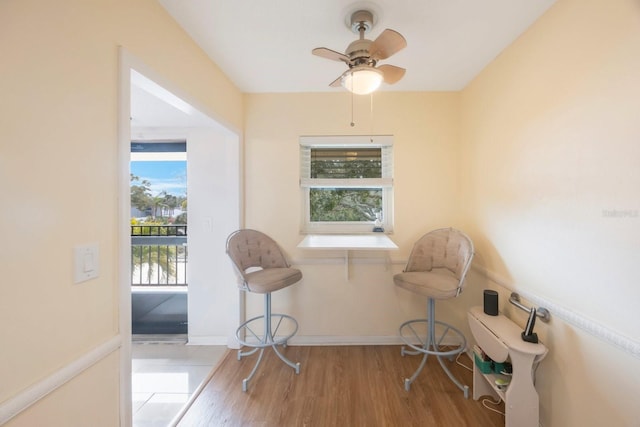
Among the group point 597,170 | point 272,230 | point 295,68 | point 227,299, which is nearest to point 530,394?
point 597,170

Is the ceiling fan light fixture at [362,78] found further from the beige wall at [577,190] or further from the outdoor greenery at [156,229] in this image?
the outdoor greenery at [156,229]

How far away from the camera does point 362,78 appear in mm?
1410

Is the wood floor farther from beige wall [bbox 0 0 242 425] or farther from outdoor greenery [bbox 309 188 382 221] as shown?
outdoor greenery [bbox 309 188 382 221]

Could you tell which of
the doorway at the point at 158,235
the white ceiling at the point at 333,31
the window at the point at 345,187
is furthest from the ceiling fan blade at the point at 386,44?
the doorway at the point at 158,235

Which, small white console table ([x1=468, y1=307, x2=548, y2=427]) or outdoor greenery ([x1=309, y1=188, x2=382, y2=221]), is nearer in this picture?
small white console table ([x1=468, y1=307, x2=548, y2=427])

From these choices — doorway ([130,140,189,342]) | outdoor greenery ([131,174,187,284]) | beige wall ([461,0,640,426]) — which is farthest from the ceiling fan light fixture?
outdoor greenery ([131,174,187,284])

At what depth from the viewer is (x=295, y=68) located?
2.02m

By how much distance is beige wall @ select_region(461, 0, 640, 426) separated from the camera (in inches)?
41.6

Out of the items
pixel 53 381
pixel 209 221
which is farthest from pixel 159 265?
pixel 53 381

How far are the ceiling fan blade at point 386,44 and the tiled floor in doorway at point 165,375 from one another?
265cm

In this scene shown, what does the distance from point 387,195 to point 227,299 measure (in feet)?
6.36

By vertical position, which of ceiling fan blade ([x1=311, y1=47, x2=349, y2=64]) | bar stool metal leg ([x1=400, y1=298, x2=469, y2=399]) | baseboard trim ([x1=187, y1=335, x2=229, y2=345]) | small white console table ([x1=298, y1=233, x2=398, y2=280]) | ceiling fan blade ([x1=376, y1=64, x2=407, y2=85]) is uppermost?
ceiling fan blade ([x1=311, y1=47, x2=349, y2=64])

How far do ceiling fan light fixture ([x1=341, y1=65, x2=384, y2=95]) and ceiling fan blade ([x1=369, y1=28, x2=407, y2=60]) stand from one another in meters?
0.10

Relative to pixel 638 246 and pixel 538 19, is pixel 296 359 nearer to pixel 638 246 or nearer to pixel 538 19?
pixel 638 246
